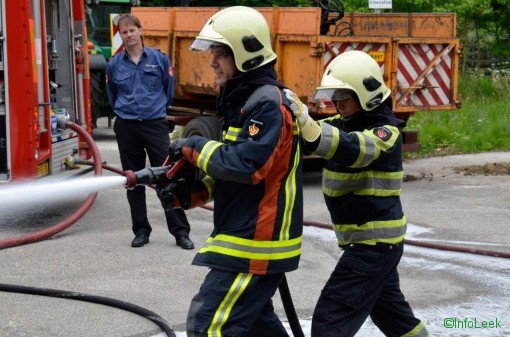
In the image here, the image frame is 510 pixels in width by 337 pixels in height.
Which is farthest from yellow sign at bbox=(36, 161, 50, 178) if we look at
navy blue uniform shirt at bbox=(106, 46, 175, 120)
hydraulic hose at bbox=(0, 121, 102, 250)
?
navy blue uniform shirt at bbox=(106, 46, 175, 120)

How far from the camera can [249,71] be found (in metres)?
3.74

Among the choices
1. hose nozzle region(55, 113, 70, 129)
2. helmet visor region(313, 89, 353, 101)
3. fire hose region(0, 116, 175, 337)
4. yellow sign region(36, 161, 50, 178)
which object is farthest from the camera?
hose nozzle region(55, 113, 70, 129)

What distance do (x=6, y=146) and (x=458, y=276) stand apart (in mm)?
3889

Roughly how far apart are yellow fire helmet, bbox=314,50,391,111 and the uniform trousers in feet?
10.6

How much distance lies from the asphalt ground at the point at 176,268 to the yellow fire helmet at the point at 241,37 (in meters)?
2.09

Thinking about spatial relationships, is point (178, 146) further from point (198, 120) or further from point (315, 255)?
point (198, 120)

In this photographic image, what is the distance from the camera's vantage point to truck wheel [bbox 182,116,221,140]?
36.4ft

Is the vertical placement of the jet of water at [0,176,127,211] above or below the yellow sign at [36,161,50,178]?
above

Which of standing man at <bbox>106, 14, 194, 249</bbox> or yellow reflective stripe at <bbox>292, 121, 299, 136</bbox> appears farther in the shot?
standing man at <bbox>106, 14, 194, 249</bbox>

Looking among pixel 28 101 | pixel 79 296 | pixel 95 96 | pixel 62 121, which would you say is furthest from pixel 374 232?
pixel 95 96

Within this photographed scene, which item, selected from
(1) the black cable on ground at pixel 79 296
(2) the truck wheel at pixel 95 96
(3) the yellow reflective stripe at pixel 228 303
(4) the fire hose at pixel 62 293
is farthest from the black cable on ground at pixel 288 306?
(2) the truck wheel at pixel 95 96

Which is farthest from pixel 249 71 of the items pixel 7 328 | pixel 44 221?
pixel 44 221

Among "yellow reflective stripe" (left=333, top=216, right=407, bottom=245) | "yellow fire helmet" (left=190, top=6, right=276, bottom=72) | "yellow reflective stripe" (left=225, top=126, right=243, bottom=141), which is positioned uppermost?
"yellow fire helmet" (left=190, top=6, right=276, bottom=72)

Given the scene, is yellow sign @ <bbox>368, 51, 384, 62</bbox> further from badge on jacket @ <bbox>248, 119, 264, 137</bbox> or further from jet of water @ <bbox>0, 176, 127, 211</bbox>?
badge on jacket @ <bbox>248, 119, 264, 137</bbox>
